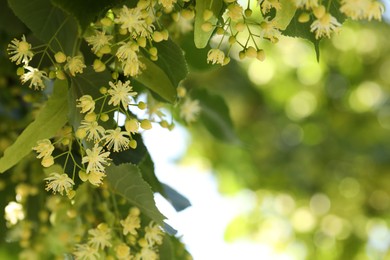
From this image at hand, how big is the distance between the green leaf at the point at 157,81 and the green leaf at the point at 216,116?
1.16 feet

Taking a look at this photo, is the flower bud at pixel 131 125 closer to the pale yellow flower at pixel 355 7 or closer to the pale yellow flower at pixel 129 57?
the pale yellow flower at pixel 129 57

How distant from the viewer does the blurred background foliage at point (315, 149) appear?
2.35 meters

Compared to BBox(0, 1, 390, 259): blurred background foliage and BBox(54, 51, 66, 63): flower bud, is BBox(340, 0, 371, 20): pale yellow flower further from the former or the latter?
BBox(0, 1, 390, 259): blurred background foliage

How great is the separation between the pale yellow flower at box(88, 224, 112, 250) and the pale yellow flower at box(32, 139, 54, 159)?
5.2 inches

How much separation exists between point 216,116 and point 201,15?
1.49 ft

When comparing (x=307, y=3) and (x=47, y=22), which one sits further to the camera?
(x=47, y=22)

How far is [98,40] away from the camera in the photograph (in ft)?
2.39

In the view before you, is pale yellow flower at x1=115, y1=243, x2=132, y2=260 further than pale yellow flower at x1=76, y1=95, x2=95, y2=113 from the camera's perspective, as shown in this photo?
Yes

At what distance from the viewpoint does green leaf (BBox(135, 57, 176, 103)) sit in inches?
30.0

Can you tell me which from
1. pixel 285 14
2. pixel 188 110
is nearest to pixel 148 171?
pixel 188 110

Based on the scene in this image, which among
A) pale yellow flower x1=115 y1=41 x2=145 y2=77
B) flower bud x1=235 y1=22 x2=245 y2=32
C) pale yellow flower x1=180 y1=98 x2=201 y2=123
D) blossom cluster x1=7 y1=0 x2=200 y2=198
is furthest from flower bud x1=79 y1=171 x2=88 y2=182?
pale yellow flower x1=180 y1=98 x2=201 y2=123

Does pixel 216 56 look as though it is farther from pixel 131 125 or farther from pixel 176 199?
pixel 176 199

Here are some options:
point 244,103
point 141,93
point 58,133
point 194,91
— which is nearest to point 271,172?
point 244,103

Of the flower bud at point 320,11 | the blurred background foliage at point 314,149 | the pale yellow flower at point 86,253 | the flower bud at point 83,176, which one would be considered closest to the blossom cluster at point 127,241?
the pale yellow flower at point 86,253
